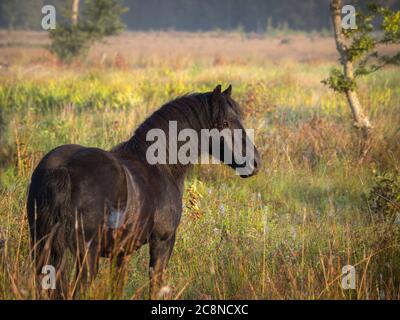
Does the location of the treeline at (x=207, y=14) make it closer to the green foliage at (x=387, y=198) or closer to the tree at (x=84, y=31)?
the tree at (x=84, y=31)

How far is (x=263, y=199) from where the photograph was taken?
677 cm

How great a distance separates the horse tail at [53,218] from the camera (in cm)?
316

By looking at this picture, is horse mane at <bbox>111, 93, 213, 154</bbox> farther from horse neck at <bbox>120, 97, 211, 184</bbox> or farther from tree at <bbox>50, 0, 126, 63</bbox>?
tree at <bbox>50, 0, 126, 63</bbox>

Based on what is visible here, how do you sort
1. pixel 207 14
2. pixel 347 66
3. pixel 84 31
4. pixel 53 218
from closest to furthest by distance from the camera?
pixel 53 218 < pixel 347 66 < pixel 84 31 < pixel 207 14

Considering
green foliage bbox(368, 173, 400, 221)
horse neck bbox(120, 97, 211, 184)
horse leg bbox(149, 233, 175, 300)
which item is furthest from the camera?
green foliage bbox(368, 173, 400, 221)

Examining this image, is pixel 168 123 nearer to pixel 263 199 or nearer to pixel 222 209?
pixel 222 209

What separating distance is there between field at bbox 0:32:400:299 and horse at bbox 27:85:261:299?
0.59 ft

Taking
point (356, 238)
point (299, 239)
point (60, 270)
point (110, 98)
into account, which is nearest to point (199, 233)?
point (299, 239)

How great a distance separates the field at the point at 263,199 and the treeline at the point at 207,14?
40.8 meters

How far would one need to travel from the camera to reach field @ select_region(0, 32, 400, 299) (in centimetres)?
392

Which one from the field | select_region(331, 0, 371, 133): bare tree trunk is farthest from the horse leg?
select_region(331, 0, 371, 133): bare tree trunk

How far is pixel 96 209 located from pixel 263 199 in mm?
3764

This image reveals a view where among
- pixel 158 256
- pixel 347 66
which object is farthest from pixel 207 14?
pixel 158 256
